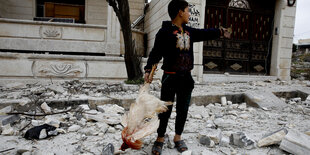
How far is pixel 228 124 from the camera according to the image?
10.6 ft

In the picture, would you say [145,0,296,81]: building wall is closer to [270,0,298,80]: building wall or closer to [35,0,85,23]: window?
[270,0,298,80]: building wall

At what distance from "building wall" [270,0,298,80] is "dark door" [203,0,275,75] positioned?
270 millimetres

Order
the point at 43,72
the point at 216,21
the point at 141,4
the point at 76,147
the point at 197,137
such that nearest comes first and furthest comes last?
the point at 76,147 < the point at 197,137 < the point at 43,72 < the point at 216,21 < the point at 141,4

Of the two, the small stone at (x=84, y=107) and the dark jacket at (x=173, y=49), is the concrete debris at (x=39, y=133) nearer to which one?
the small stone at (x=84, y=107)

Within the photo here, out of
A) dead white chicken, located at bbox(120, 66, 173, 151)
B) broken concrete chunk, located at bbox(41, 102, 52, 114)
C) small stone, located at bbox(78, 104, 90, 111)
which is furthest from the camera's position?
small stone, located at bbox(78, 104, 90, 111)

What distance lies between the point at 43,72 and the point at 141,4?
24.9 ft

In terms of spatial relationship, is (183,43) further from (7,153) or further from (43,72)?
(43,72)

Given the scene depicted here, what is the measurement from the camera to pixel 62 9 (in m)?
11.1

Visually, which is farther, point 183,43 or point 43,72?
point 43,72

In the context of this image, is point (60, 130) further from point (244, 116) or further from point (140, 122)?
point (244, 116)

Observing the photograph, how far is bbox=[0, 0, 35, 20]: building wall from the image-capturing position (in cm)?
965

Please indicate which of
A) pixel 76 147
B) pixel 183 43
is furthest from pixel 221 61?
pixel 76 147

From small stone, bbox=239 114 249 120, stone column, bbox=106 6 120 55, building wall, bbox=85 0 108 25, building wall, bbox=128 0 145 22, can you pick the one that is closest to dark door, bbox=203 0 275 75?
stone column, bbox=106 6 120 55

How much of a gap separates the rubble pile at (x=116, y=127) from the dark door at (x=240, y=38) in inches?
136
